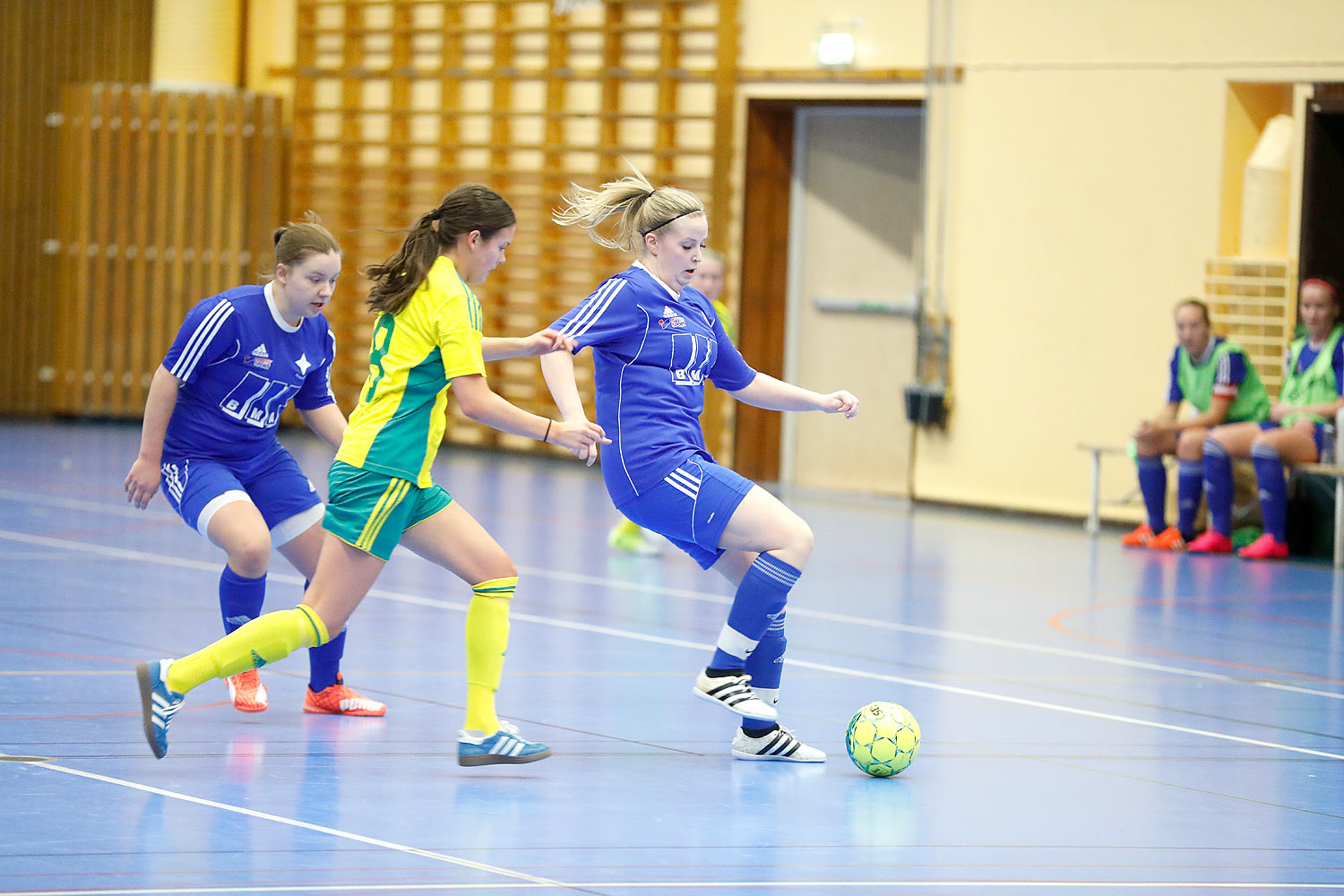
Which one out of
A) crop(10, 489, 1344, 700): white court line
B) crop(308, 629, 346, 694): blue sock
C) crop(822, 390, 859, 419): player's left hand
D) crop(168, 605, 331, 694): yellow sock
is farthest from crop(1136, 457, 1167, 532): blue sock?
crop(168, 605, 331, 694): yellow sock

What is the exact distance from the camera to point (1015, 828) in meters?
4.18

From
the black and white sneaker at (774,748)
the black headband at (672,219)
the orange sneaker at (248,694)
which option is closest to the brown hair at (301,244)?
the black headband at (672,219)

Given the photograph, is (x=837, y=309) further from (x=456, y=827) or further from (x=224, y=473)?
(x=456, y=827)

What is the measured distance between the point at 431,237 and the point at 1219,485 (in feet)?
23.9

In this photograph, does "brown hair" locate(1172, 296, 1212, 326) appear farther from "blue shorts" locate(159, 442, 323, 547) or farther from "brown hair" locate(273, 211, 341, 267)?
"brown hair" locate(273, 211, 341, 267)

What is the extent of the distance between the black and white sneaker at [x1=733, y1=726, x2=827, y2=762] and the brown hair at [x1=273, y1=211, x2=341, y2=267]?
1856 millimetres

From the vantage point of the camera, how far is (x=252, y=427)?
530cm

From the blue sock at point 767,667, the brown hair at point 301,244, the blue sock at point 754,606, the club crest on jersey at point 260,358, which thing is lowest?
the blue sock at point 767,667

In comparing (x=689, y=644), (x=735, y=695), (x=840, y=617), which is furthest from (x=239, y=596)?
(x=840, y=617)

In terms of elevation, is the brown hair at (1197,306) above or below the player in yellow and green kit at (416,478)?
above

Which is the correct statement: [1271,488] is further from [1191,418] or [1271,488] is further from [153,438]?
[153,438]

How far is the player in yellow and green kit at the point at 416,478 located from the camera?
14.3 ft

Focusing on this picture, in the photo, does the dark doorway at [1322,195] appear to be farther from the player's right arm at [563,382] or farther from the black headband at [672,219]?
the player's right arm at [563,382]

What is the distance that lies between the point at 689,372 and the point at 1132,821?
5.57ft
